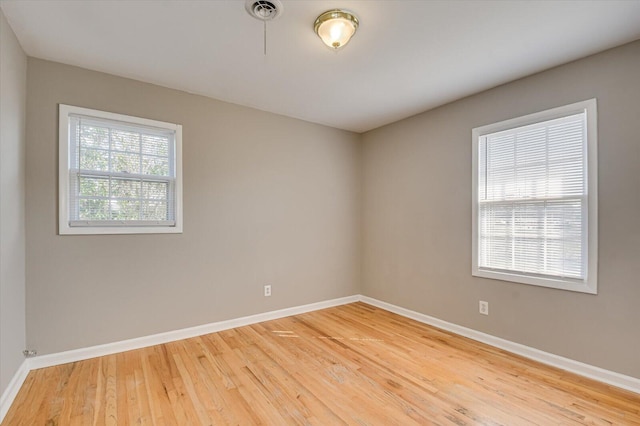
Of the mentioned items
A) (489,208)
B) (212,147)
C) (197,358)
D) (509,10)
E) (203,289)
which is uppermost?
(509,10)

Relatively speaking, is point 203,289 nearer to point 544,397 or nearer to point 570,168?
point 544,397

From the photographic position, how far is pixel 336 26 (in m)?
1.98

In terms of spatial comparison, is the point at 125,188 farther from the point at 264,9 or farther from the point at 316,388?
the point at 316,388

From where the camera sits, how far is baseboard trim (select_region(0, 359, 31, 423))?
1921 millimetres

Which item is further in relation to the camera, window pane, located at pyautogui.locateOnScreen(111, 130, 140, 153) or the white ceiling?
window pane, located at pyautogui.locateOnScreen(111, 130, 140, 153)

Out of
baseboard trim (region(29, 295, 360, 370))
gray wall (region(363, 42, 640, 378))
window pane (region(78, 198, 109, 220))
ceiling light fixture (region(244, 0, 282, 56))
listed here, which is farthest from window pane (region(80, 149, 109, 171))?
gray wall (region(363, 42, 640, 378))

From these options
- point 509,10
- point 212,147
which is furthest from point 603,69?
point 212,147

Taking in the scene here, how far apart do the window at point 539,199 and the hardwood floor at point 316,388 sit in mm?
804

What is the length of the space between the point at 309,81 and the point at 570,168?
2.41m

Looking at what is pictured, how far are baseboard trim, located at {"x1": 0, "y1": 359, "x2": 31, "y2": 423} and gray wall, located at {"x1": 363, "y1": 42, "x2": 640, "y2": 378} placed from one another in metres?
3.69

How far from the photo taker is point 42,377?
7.70 ft

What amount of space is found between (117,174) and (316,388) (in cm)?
256

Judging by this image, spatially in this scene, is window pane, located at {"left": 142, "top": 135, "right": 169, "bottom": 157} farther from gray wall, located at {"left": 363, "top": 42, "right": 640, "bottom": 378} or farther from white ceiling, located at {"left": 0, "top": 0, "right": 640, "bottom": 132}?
gray wall, located at {"left": 363, "top": 42, "right": 640, "bottom": 378}

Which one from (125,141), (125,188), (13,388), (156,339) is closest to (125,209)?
(125,188)
